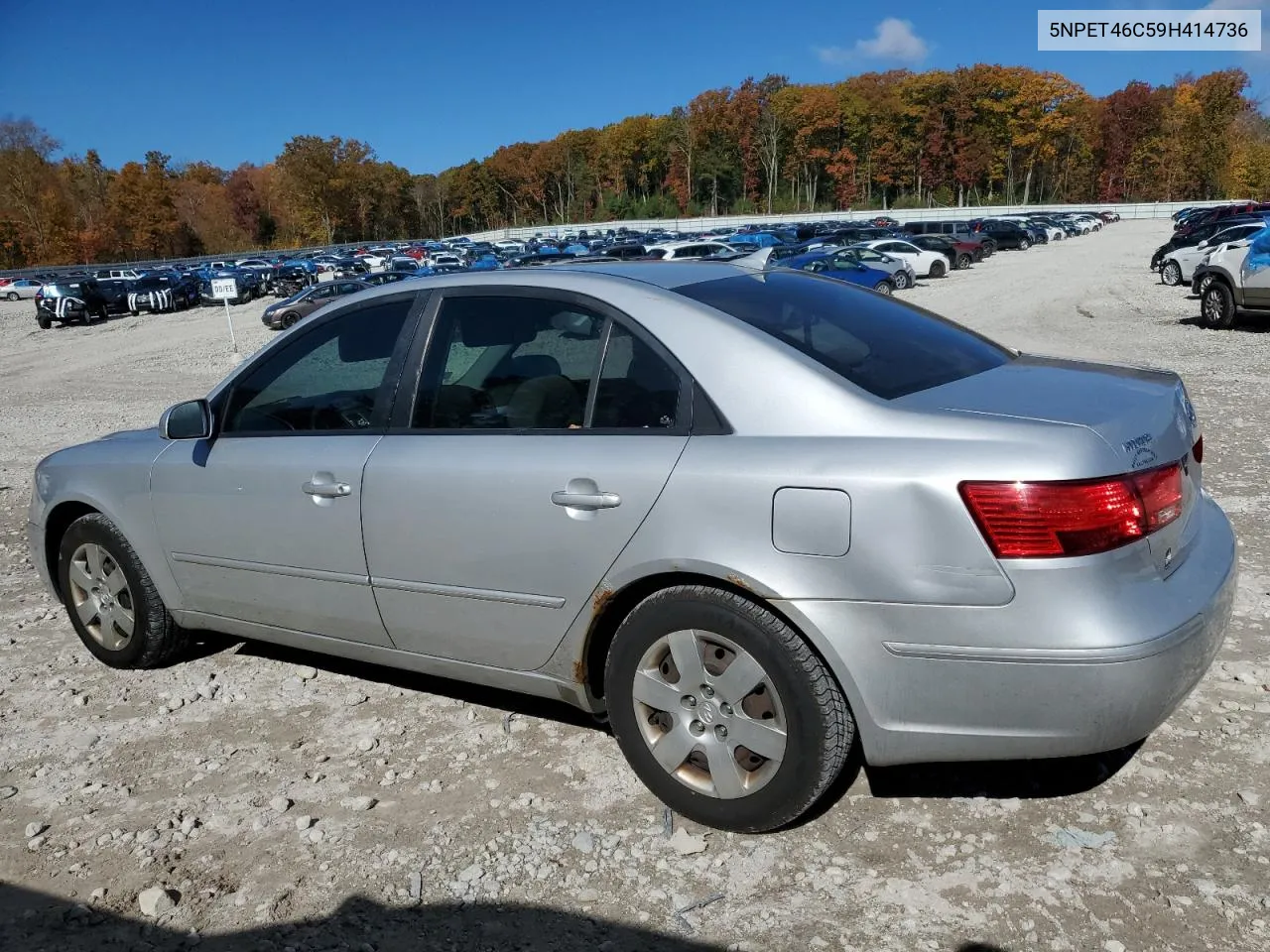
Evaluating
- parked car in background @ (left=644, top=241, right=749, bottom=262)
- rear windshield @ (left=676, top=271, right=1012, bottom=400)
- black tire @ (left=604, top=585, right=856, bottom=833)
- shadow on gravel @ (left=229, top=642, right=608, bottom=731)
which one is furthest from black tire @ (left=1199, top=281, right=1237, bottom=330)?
parked car in background @ (left=644, top=241, right=749, bottom=262)

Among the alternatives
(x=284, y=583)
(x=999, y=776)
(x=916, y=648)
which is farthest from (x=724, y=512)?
(x=284, y=583)

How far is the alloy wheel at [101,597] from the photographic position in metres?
4.27

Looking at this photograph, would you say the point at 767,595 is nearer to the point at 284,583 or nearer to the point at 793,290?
the point at 793,290

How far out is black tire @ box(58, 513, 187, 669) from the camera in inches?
164

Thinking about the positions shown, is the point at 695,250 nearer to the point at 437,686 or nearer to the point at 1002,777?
the point at 437,686

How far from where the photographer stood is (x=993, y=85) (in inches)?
3910

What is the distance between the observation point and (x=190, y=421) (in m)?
3.81

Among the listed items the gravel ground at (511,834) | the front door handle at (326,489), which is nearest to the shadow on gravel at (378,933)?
the gravel ground at (511,834)

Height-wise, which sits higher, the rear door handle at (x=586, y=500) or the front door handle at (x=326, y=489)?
the rear door handle at (x=586, y=500)

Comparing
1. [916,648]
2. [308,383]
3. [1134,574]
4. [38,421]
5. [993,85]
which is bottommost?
[38,421]

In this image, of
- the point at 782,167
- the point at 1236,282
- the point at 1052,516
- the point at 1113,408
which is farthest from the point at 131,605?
the point at 782,167

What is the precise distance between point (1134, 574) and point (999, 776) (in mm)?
1052

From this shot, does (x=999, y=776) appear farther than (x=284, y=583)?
No

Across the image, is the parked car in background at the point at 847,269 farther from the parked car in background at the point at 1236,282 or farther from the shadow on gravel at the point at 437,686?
the shadow on gravel at the point at 437,686
